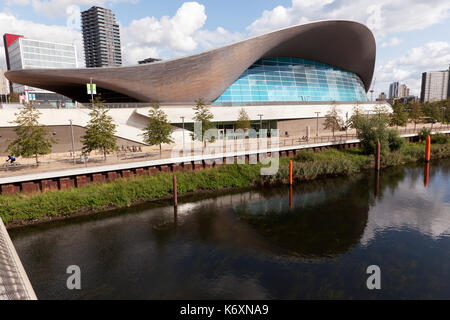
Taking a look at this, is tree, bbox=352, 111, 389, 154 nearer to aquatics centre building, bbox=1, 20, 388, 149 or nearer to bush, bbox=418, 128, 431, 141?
aquatics centre building, bbox=1, 20, 388, 149

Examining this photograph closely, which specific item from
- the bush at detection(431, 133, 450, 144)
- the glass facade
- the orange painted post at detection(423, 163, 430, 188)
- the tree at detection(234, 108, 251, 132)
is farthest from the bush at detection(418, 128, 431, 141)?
the tree at detection(234, 108, 251, 132)

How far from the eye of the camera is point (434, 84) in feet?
587

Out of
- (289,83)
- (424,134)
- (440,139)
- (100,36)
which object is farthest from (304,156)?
(100,36)

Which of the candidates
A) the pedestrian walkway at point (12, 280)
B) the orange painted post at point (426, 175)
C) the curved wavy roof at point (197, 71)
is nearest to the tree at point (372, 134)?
the orange painted post at point (426, 175)

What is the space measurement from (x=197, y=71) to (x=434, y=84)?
199938 mm

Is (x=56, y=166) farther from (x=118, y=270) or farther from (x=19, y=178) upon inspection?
(x=118, y=270)

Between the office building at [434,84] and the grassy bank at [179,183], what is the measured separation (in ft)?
608

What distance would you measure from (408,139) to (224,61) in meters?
24.2

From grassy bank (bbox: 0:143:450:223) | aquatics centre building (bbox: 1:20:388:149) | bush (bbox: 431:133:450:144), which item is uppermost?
aquatics centre building (bbox: 1:20:388:149)

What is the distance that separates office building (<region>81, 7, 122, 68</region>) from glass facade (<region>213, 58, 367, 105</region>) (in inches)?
5102

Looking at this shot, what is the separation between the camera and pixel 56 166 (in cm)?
1816

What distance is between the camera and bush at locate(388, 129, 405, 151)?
28.9 metres

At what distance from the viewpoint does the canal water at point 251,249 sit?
980cm
